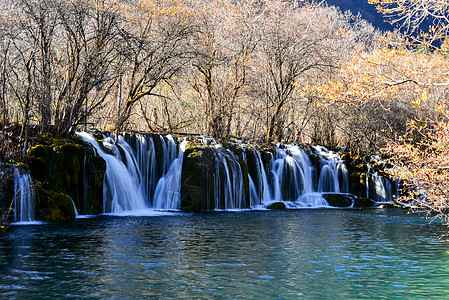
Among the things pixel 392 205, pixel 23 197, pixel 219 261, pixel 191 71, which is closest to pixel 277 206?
pixel 392 205

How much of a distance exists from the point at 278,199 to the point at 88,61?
11270 millimetres

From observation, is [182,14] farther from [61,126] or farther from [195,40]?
[61,126]

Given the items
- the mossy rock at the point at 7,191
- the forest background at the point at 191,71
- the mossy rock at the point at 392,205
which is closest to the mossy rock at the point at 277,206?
the forest background at the point at 191,71

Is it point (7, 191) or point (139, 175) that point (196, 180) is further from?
point (7, 191)

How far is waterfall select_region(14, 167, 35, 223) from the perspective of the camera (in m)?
14.9

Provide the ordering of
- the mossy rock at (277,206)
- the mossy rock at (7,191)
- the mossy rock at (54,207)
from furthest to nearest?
the mossy rock at (277,206), the mossy rock at (54,207), the mossy rock at (7,191)

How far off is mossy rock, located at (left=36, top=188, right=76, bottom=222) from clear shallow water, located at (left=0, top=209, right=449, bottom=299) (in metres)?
0.67

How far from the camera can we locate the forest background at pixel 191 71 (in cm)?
1930

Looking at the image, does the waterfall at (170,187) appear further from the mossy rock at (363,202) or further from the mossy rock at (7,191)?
the mossy rock at (363,202)

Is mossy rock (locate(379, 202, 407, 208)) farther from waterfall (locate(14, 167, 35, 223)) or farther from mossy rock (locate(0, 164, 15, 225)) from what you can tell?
mossy rock (locate(0, 164, 15, 225))

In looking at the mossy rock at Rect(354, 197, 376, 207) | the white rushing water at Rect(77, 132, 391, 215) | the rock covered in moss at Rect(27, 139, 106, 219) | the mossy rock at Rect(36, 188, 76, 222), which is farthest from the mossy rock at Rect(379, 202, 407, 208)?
the mossy rock at Rect(36, 188, 76, 222)

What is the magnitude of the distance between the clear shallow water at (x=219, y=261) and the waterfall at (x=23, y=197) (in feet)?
3.28

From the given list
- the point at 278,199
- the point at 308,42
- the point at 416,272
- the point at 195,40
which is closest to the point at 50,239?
the point at 416,272

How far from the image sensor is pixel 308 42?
30766 millimetres
